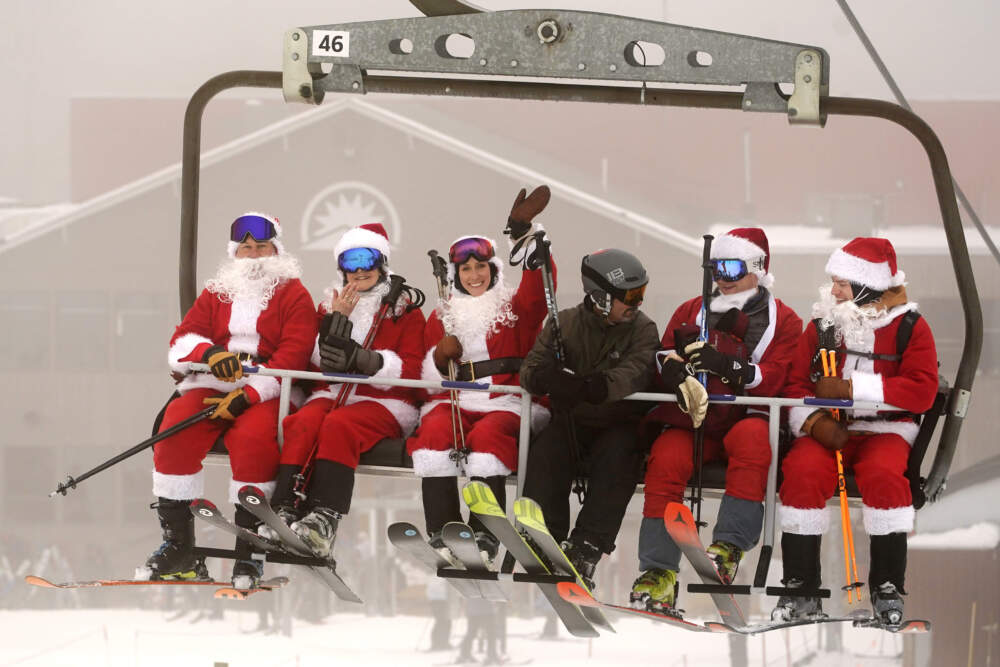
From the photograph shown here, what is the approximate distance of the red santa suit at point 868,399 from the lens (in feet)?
14.1

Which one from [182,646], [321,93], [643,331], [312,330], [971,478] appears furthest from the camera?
[182,646]

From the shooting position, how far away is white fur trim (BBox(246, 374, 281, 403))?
475cm

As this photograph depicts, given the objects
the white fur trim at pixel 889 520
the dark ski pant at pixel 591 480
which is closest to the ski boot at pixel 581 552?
the dark ski pant at pixel 591 480

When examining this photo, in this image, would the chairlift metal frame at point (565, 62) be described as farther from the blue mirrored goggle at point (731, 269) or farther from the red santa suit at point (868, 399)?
the blue mirrored goggle at point (731, 269)

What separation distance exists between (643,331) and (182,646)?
1420cm

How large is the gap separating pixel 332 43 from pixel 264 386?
4.12 ft

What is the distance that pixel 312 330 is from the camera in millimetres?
4820

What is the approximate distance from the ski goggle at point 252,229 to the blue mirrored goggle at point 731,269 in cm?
151

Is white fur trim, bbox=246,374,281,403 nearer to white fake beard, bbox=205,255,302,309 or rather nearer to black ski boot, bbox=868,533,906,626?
white fake beard, bbox=205,255,302,309

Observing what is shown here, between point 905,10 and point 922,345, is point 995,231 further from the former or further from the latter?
point 922,345

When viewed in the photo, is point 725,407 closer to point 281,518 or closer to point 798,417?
point 798,417

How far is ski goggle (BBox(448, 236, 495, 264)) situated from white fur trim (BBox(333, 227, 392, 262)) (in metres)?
0.26

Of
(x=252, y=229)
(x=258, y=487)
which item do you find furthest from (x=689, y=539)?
(x=252, y=229)

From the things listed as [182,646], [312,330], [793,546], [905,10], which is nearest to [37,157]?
[182,646]
